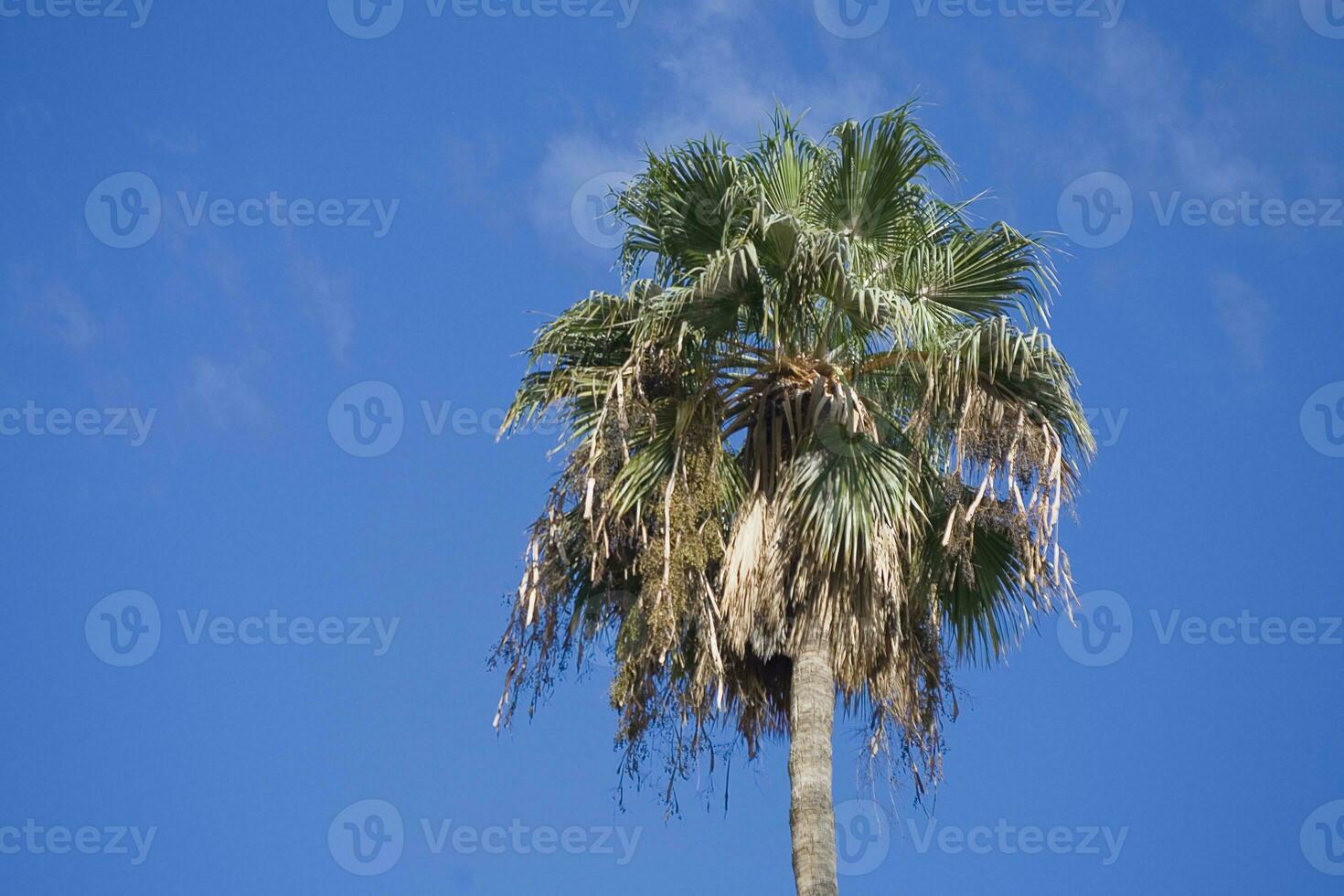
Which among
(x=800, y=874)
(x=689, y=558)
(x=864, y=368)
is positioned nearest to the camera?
(x=800, y=874)

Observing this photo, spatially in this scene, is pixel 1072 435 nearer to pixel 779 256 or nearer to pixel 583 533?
pixel 779 256

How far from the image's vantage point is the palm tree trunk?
12523 mm

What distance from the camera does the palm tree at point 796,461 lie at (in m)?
13.5

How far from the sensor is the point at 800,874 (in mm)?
12539

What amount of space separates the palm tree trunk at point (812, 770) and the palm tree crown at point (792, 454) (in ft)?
0.52

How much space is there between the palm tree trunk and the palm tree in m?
0.02

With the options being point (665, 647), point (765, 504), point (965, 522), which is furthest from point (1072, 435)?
point (665, 647)

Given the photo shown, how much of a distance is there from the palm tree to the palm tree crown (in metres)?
0.02

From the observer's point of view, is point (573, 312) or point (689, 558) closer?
point (689, 558)

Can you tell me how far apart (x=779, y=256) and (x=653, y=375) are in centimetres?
129

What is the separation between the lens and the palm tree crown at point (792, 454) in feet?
44.5

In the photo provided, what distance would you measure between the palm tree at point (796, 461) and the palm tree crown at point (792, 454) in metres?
0.02

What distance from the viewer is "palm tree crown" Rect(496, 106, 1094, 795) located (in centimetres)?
1357

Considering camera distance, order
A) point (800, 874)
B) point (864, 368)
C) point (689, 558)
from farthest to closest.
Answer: point (864, 368), point (689, 558), point (800, 874)
